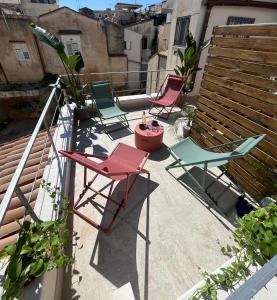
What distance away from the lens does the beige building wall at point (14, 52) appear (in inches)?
554

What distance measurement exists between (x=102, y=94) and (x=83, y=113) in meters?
0.86

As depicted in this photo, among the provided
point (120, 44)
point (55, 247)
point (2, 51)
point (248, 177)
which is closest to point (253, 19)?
point (248, 177)

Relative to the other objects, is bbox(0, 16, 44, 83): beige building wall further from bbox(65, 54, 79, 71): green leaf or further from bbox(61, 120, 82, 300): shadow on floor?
bbox(61, 120, 82, 300): shadow on floor

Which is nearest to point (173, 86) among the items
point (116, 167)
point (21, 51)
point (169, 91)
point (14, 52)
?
point (169, 91)

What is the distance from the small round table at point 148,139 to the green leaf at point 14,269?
3354 mm

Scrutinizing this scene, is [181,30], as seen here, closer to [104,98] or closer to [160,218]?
[104,98]

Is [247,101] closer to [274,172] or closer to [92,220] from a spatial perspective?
[274,172]

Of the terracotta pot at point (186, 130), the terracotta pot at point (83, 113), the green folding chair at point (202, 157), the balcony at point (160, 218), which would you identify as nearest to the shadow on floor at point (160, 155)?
the balcony at point (160, 218)

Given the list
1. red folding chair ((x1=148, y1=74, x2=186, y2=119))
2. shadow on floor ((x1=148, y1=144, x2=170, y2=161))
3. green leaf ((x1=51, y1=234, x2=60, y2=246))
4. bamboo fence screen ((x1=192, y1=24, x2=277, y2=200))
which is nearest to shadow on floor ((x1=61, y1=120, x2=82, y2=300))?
green leaf ((x1=51, y1=234, x2=60, y2=246))

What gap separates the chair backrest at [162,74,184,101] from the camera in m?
6.47

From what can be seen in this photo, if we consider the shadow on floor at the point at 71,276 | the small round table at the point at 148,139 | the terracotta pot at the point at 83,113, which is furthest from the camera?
the terracotta pot at the point at 83,113

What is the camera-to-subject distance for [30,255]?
153 cm

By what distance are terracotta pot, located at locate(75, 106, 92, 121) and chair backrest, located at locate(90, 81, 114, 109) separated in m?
0.44

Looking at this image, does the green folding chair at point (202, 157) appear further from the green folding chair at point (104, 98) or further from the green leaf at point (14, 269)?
the green leaf at point (14, 269)
